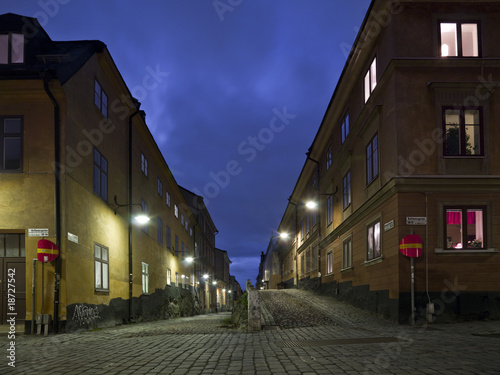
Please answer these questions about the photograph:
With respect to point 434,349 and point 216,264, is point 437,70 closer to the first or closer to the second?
point 434,349

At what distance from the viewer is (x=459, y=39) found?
46.7 feet

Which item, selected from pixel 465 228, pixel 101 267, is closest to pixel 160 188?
pixel 101 267

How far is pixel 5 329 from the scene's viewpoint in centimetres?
1223

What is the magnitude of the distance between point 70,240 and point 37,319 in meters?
2.24

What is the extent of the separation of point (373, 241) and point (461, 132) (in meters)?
4.82

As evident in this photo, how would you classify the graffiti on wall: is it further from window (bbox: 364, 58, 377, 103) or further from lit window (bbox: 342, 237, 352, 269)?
window (bbox: 364, 58, 377, 103)

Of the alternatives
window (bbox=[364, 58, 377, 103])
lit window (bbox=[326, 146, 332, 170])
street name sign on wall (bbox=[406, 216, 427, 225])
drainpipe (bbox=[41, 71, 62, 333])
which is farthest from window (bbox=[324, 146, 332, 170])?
drainpipe (bbox=[41, 71, 62, 333])

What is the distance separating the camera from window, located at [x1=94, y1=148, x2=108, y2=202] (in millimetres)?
15789

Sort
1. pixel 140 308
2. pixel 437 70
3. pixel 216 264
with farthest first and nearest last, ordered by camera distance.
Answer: pixel 216 264 → pixel 140 308 → pixel 437 70

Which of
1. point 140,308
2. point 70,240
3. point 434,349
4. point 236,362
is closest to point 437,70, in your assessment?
point 434,349

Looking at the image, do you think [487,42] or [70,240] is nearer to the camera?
[70,240]

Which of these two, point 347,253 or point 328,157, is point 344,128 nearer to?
point 328,157

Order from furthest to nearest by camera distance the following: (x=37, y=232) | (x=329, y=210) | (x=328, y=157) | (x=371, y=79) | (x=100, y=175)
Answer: (x=328, y=157), (x=329, y=210), (x=371, y=79), (x=100, y=175), (x=37, y=232)

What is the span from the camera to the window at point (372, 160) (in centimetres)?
1608
